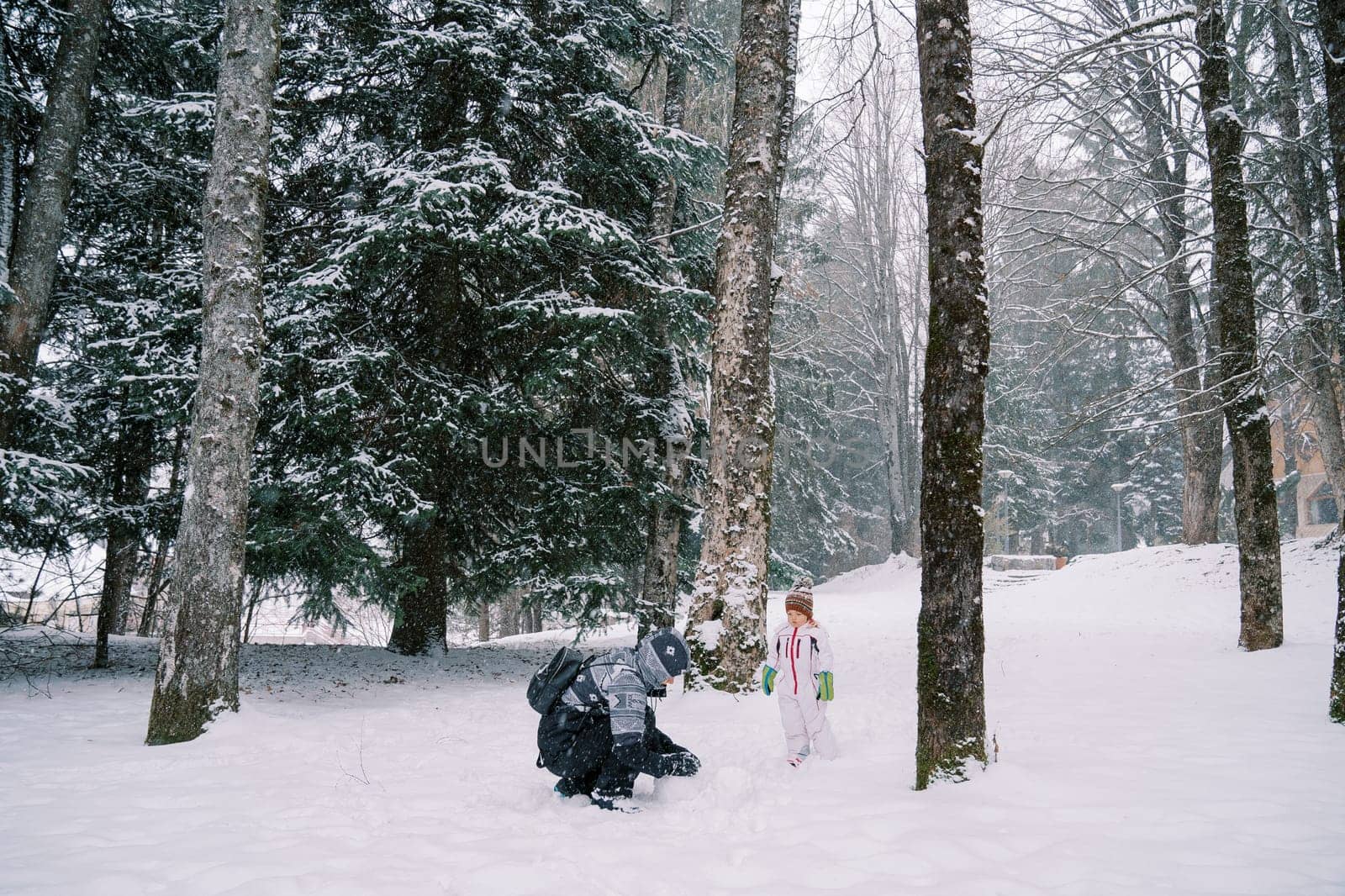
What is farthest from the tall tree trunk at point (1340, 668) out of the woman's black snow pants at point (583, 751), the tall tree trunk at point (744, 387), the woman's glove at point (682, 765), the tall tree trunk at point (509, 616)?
the tall tree trunk at point (509, 616)

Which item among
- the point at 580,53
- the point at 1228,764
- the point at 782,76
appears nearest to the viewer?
the point at 1228,764

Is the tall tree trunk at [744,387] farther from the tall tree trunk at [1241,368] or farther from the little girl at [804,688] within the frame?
the tall tree trunk at [1241,368]

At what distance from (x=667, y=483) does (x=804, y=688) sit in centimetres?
524

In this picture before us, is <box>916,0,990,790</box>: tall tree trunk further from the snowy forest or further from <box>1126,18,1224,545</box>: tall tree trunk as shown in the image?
<box>1126,18,1224,545</box>: tall tree trunk

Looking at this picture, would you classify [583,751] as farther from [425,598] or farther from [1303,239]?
[1303,239]

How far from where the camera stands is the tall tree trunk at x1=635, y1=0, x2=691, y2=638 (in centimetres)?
987

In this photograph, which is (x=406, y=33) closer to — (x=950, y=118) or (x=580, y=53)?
(x=580, y=53)

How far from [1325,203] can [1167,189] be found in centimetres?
280

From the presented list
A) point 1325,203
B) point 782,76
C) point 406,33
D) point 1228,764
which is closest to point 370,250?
point 406,33

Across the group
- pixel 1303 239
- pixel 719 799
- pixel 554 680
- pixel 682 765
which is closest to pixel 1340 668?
pixel 719 799

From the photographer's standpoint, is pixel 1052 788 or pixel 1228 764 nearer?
pixel 1052 788

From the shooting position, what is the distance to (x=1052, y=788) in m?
3.88

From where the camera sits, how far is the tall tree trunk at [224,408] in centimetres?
605

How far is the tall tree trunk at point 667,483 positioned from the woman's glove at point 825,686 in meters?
4.90
